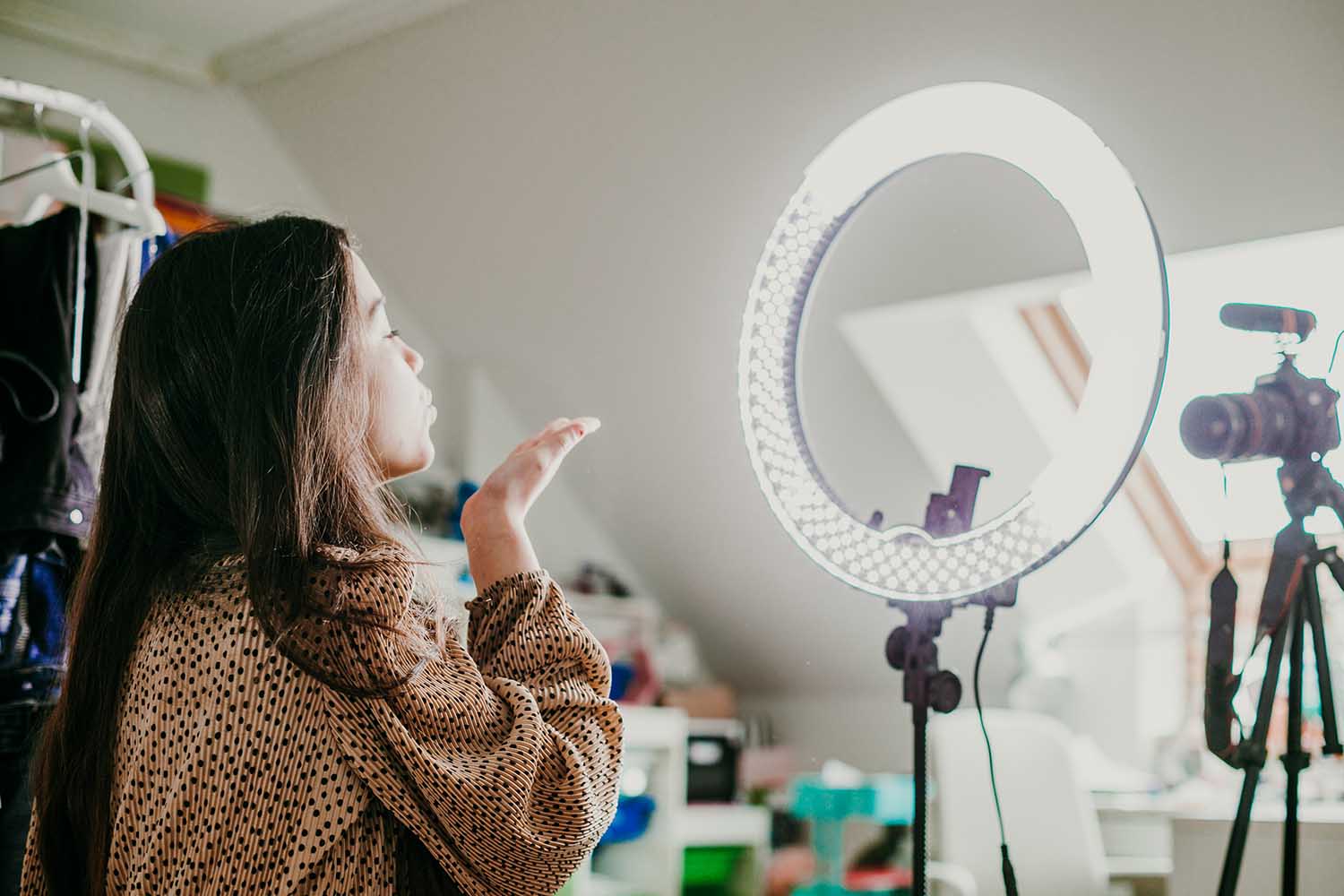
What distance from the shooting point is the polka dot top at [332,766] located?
34.8 inches

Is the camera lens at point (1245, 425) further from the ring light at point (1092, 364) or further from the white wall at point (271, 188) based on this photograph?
the white wall at point (271, 188)

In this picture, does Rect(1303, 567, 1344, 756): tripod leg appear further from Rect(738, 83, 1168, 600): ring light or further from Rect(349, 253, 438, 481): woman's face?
Rect(349, 253, 438, 481): woman's face

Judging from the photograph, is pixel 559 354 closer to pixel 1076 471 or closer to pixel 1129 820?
pixel 1129 820

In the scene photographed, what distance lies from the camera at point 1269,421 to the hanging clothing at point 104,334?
1.31 meters

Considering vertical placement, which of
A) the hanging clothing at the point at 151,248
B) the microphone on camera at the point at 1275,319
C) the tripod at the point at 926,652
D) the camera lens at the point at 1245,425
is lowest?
the tripod at the point at 926,652

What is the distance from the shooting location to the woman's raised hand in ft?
3.54

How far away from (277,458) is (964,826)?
2.21 meters

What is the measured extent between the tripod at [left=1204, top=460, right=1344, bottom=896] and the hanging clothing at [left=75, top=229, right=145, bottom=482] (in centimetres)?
137

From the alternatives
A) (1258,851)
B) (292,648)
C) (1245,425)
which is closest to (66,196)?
(292,648)

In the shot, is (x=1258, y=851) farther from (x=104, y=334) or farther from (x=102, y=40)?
(x=102, y=40)

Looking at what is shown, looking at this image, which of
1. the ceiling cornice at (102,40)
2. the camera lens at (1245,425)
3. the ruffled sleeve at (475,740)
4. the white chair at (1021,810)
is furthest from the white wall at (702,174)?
the ruffled sleeve at (475,740)

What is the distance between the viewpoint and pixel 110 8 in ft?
9.98

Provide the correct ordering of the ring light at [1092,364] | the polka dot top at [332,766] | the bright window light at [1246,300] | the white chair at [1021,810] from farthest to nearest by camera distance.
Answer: the white chair at [1021,810] < the bright window light at [1246,300] < the ring light at [1092,364] < the polka dot top at [332,766]

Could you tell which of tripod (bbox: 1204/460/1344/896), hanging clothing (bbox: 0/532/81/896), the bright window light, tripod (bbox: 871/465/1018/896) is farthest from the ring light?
the bright window light
